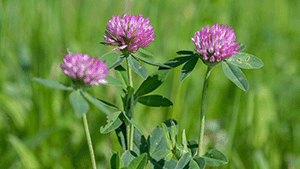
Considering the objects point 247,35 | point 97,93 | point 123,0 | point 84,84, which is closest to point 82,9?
point 123,0

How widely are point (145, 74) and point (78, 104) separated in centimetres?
24

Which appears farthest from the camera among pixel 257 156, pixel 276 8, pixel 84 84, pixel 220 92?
pixel 276 8

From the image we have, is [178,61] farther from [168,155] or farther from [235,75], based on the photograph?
[168,155]

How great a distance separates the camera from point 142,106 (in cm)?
188

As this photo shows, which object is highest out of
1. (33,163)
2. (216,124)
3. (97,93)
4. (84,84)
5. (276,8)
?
(276,8)

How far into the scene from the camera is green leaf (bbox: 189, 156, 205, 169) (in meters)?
0.82

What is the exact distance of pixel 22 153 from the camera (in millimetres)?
1427

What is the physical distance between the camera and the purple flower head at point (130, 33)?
88 cm

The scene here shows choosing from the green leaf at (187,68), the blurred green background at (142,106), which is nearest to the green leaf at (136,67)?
the green leaf at (187,68)

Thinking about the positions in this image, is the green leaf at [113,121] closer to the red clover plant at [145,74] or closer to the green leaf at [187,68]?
the red clover plant at [145,74]

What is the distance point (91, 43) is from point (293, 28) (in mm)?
1943

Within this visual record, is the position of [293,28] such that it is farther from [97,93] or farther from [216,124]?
[97,93]

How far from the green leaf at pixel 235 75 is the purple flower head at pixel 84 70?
0.37 meters

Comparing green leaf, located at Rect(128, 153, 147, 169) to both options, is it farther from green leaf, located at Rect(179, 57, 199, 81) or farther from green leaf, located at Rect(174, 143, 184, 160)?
green leaf, located at Rect(179, 57, 199, 81)
